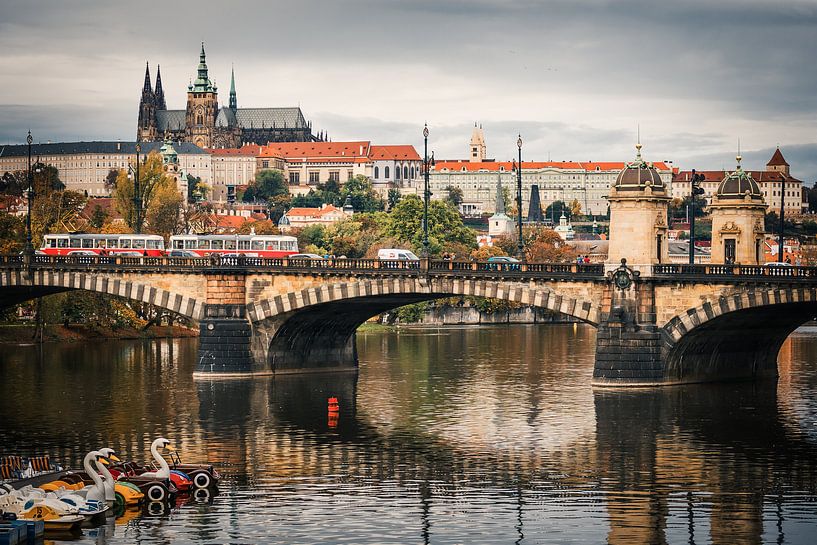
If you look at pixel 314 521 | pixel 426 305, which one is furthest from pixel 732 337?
pixel 426 305

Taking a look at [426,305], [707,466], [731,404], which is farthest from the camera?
[426,305]

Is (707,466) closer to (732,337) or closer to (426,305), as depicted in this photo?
(732,337)

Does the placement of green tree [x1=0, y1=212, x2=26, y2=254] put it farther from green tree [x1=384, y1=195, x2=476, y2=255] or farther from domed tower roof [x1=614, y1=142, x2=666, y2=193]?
domed tower roof [x1=614, y1=142, x2=666, y2=193]

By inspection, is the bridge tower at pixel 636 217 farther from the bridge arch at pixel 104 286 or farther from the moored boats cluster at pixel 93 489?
the moored boats cluster at pixel 93 489

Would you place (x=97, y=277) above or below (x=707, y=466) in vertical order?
above

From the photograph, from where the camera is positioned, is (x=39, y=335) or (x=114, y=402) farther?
(x=39, y=335)

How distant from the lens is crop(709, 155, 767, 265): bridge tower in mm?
94250

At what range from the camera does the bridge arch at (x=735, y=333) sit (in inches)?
3045

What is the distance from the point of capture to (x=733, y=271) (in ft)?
265

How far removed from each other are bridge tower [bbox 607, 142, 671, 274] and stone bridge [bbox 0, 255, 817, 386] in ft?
3.03

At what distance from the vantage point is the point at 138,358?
113 meters

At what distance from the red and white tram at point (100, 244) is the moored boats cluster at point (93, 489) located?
180ft

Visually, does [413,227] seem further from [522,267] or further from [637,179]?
[637,179]

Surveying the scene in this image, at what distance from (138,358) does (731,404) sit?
1951 inches
